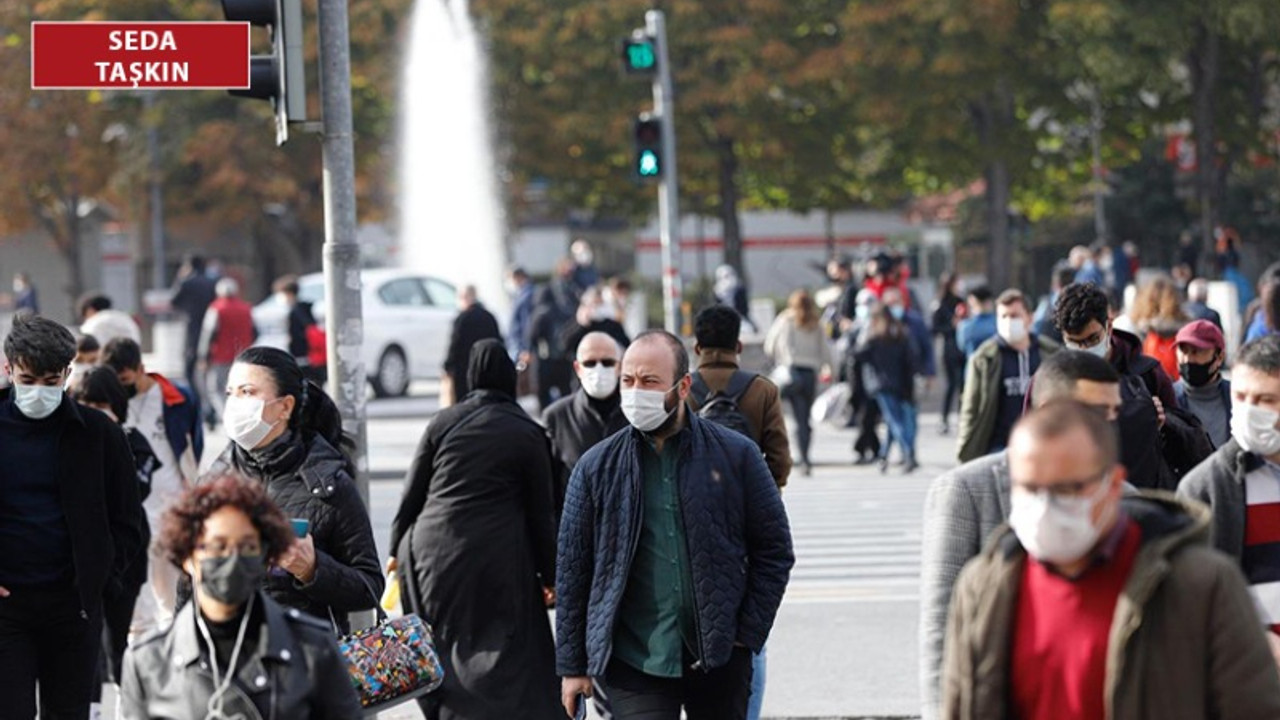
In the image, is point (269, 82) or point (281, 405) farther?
point (269, 82)

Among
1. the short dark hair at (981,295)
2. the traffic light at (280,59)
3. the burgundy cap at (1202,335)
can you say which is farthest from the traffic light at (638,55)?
the burgundy cap at (1202,335)

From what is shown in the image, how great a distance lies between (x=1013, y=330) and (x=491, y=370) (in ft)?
15.1

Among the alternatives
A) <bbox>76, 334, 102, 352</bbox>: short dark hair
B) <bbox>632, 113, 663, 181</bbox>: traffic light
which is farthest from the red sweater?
<bbox>632, 113, 663, 181</bbox>: traffic light

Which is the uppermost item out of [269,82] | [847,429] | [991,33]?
[991,33]

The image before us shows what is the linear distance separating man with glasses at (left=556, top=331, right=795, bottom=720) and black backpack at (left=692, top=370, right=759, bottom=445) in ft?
5.99

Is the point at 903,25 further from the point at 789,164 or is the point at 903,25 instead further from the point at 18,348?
the point at 18,348

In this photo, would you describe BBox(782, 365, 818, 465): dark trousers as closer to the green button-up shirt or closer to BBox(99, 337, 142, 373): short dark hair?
BBox(99, 337, 142, 373): short dark hair

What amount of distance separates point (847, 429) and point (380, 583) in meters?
19.3

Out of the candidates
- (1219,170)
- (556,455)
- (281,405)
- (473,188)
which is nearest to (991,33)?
(1219,170)

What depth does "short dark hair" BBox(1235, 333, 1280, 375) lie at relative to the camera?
6.29 metres

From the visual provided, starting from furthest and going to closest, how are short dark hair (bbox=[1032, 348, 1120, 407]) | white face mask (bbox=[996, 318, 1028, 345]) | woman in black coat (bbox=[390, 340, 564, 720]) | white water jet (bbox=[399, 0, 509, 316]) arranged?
white water jet (bbox=[399, 0, 509, 316]), white face mask (bbox=[996, 318, 1028, 345]), woman in black coat (bbox=[390, 340, 564, 720]), short dark hair (bbox=[1032, 348, 1120, 407])

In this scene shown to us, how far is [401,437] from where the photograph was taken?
26922 millimetres

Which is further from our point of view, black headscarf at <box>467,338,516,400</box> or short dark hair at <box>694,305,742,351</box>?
short dark hair at <box>694,305,742,351</box>

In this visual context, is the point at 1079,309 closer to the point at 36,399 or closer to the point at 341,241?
the point at 341,241
